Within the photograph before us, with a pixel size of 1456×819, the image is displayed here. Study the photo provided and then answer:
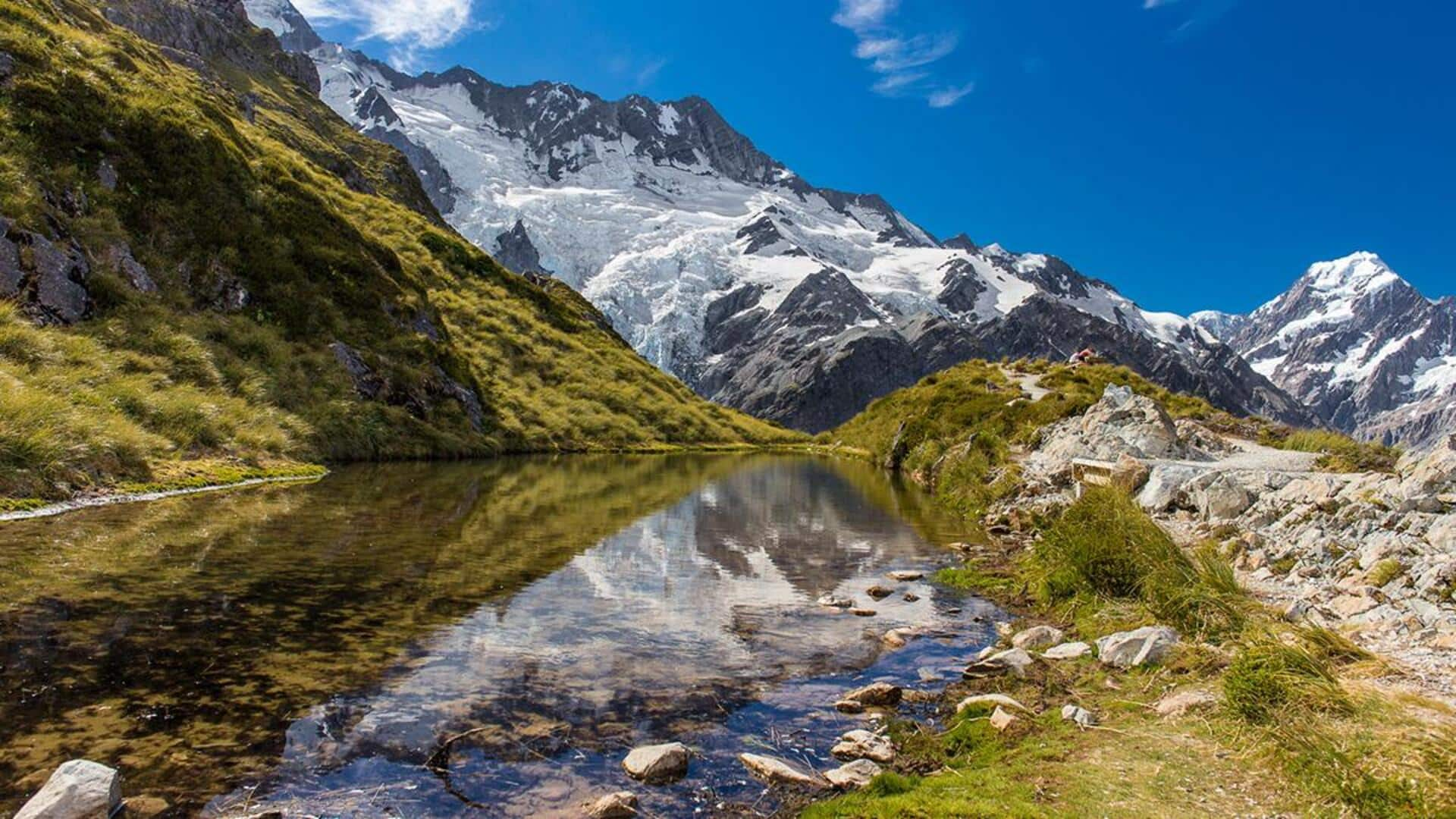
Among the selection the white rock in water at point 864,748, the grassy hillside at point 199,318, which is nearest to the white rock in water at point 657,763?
the white rock in water at point 864,748

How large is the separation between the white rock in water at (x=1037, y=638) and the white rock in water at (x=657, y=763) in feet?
20.9

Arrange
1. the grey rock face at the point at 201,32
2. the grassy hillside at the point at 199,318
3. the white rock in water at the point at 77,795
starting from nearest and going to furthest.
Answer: the white rock in water at the point at 77,795
the grassy hillside at the point at 199,318
the grey rock face at the point at 201,32

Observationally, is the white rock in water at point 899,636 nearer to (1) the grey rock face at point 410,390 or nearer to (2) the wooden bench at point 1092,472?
(2) the wooden bench at point 1092,472

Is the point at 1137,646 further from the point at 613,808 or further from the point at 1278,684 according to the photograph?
the point at 613,808

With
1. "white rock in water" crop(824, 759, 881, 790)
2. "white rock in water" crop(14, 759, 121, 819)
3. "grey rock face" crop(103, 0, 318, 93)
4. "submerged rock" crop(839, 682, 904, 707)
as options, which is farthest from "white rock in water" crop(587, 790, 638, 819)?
"grey rock face" crop(103, 0, 318, 93)

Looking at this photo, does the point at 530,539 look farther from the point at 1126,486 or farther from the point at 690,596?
the point at 1126,486

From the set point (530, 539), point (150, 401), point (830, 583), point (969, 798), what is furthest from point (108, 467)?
point (969, 798)

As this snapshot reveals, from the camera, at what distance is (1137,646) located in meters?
10.4

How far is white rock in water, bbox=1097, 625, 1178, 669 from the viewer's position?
1016 cm

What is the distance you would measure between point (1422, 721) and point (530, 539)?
1661cm

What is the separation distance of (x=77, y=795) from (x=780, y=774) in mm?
5418

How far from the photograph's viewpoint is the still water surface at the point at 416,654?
6758 mm

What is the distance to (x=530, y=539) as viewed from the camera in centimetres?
1925

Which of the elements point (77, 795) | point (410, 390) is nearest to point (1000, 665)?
point (77, 795)
